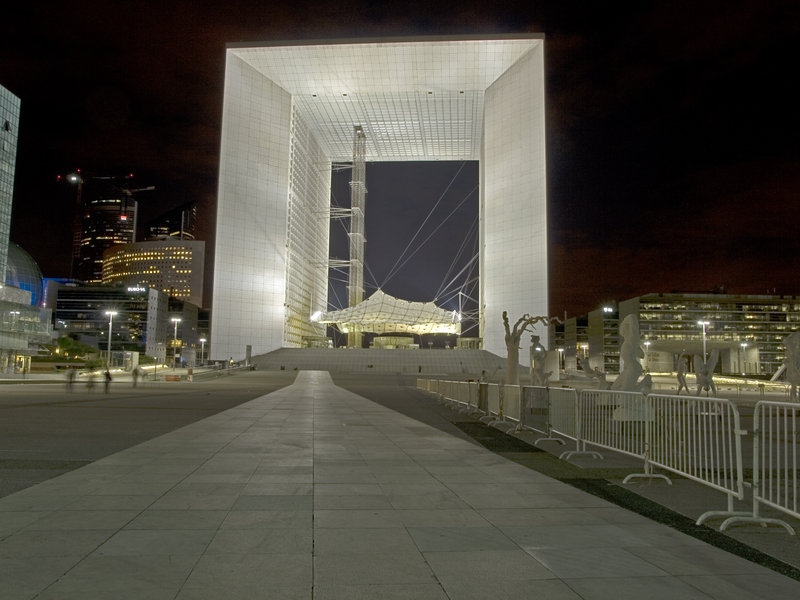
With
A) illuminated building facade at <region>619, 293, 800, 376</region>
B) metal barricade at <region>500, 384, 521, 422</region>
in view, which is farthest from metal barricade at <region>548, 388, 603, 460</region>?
illuminated building facade at <region>619, 293, 800, 376</region>

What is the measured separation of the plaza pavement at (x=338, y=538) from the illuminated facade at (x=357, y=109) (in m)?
64.5

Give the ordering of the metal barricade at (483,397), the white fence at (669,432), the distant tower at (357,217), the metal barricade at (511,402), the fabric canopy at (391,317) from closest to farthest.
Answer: the white fence at (669,432) < the metal barricade at (511,402) < the metal barricade at (483,397) < the fabric canopy at (391,317) < the distant tower at (357,217)

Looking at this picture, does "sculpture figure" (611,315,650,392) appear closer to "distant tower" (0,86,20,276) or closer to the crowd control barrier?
the crowd control barrier

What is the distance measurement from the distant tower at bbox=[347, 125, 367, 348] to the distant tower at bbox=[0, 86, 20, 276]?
46.2 meters

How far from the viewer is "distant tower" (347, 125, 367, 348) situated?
8819 centimetres

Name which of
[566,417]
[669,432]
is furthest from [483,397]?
[669,432]

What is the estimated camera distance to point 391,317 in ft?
282

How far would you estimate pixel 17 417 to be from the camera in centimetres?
1485

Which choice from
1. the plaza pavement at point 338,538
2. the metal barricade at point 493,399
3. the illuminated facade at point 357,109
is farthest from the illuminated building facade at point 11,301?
the plaza pavement at point 338,538

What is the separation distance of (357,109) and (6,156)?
47451 mm

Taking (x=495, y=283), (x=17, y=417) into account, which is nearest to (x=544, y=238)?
(x=495, y=283)

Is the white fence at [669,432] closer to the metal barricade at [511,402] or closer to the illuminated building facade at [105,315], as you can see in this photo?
the metal barricade at [511,402]

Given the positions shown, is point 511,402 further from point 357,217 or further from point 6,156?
point 6,156

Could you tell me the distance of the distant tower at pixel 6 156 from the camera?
79312mm
